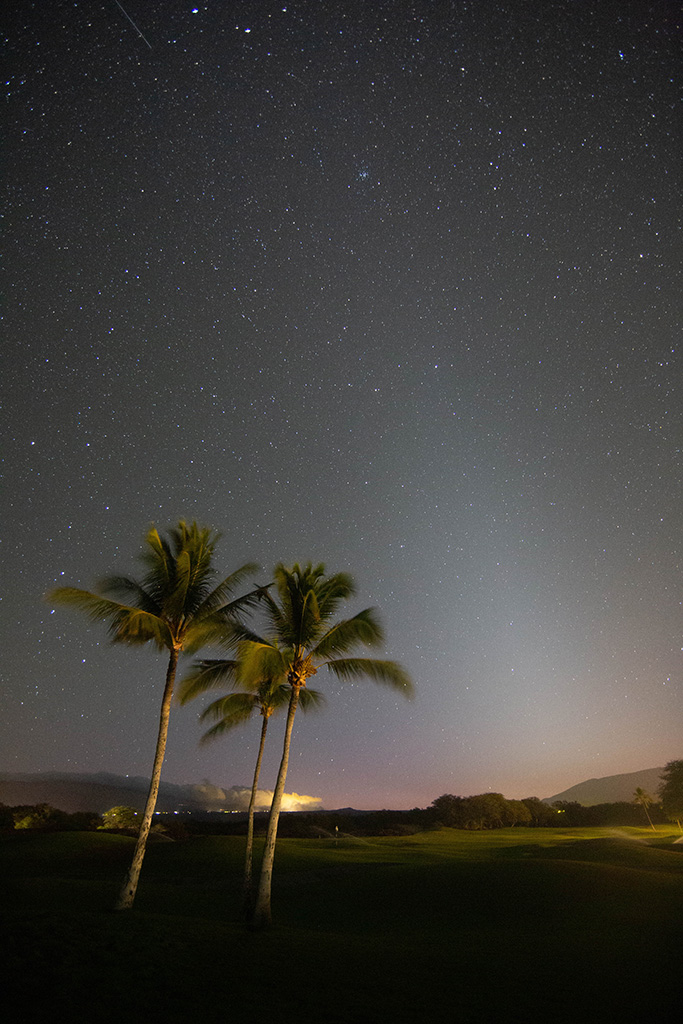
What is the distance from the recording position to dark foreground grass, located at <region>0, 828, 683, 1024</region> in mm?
8812

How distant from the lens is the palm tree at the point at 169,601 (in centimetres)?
1588

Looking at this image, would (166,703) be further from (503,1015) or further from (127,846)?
(127,846)

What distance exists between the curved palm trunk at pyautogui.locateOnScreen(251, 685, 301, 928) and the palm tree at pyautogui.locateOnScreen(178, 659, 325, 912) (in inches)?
87.6

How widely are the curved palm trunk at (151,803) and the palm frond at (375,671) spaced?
4.79m

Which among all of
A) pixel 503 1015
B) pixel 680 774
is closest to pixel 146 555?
pixel 503 1015

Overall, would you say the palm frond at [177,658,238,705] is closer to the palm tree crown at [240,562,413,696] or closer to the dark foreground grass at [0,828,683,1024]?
the palm tree crown at [240,562,413,696]

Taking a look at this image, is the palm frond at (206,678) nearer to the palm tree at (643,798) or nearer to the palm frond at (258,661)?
the palm frond at (258,661)

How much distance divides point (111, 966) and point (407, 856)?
31.3 metres

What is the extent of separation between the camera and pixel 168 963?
33.0 ft

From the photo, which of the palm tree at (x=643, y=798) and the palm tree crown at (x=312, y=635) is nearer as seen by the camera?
the palm tree crown at (x=312, y=635)

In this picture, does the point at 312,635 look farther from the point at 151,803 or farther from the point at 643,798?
the point at 643,798

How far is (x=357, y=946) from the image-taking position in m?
13.8

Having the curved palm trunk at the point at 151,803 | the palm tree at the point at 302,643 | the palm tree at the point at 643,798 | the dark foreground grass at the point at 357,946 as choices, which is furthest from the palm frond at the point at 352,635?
the palm tree at the point at 643,798

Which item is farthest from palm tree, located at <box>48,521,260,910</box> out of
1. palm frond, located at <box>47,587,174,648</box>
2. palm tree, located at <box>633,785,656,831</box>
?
palm tree, located at <box>633,785,656,831</box>
